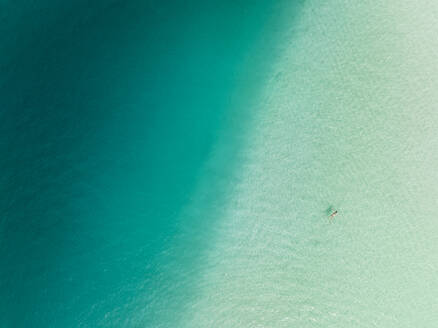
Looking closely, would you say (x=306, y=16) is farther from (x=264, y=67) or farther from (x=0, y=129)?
(x=0, y=129)

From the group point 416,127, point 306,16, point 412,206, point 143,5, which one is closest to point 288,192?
point 412,206

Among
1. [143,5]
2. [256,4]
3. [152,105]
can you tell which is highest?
[143,5]

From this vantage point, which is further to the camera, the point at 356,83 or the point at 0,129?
the point at 356,83

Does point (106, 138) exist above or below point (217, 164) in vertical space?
above
